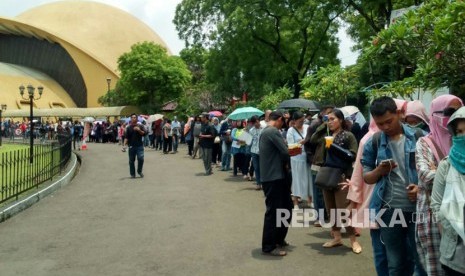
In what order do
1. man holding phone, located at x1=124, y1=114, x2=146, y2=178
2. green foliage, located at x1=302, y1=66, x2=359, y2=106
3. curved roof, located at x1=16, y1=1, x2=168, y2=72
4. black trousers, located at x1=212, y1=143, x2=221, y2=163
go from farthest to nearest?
curved roof, located at x1=16, y1=1, x2=168, y2=72 < black trousers, located at x1=212, y1=143, x2=221, y2=163 < green foliage, located at x1=302, y1=66, x2=359, y2=106 < man holding phone, located at x1=124, y1=114, x2=146, y2=178

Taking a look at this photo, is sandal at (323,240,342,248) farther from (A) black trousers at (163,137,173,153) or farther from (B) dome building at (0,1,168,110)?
→ (B) dome building at (0,1,168,110)

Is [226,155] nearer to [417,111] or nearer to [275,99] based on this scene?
[275,99]

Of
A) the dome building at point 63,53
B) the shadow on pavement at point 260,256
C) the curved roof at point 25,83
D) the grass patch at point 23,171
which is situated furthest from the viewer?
the dome building at point 63,53

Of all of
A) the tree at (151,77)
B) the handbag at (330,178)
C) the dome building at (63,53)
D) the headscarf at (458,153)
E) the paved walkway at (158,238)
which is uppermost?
the dome building at (63,53)

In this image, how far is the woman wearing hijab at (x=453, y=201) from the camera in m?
2.50

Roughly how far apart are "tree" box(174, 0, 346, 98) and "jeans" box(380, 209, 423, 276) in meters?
18.6

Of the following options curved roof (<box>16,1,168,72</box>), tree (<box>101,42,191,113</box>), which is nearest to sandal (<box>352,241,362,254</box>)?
tree (<box>101,42,191,113</box>)

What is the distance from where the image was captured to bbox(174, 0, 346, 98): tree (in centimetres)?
2255

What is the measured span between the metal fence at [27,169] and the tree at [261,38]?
11734mm

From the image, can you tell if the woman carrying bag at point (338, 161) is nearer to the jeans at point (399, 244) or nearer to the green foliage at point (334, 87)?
the jeans at point (399, 244)

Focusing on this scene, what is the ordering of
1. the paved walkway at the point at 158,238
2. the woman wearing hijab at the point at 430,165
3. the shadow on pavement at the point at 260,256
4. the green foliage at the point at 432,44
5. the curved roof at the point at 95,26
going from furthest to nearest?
1. the curved roof at the point at 95,26
2. the shadow on pavement at the point at 260,256
3. the paved walkway at the point at 158,238
4. the green foliage at the point at 432,44
5. the woman wearing hijab at the point at 430,165

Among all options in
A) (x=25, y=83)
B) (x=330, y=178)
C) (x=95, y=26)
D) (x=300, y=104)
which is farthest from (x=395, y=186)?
(x=95, y=26)

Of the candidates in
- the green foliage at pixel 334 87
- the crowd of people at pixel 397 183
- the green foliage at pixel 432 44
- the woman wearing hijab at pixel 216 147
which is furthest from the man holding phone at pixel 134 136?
the green foliage at pixel 432 44

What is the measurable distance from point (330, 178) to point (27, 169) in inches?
294
